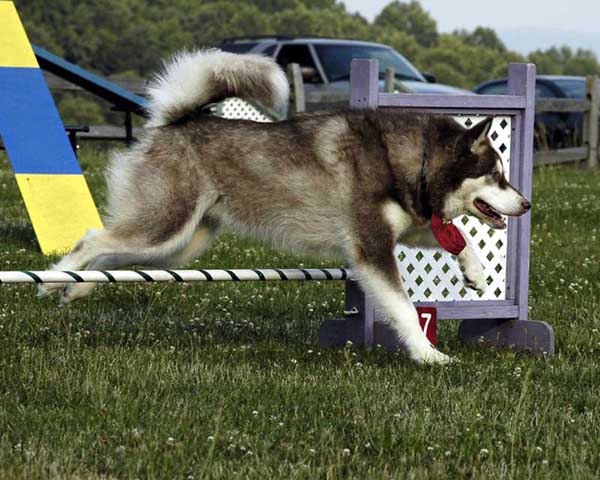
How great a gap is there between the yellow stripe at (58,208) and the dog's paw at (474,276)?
13.5ft

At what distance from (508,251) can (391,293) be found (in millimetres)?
1081

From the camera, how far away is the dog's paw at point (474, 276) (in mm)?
6340

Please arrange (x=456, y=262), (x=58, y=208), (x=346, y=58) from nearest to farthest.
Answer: (x=456, y=262), (x=58, y=208), (x=346, y=58)

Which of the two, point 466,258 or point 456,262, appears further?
point 456,262

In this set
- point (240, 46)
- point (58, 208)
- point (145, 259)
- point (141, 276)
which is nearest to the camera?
point (141, 276)

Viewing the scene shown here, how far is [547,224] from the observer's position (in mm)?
12461

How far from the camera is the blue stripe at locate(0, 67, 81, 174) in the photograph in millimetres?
9586

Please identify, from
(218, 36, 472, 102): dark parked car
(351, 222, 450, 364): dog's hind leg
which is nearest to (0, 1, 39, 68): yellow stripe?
(351, 222, 450, 364): dog's hind leg

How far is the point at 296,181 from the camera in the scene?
614 cm

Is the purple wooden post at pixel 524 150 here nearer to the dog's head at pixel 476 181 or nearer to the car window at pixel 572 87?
the dog's head at pixel 476 181

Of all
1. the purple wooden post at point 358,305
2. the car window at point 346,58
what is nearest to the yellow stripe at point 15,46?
the purple wooden post at point 358,305

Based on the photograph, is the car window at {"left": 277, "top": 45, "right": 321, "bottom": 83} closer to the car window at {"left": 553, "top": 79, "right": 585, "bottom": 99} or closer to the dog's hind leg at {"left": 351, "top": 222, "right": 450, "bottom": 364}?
the car window at {"left": 553, "top": 79, "right": 585, "bottom": 99}

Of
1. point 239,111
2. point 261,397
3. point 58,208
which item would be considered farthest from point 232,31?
point 261,397

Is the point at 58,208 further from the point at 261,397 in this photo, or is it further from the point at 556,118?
the point at 556,118
